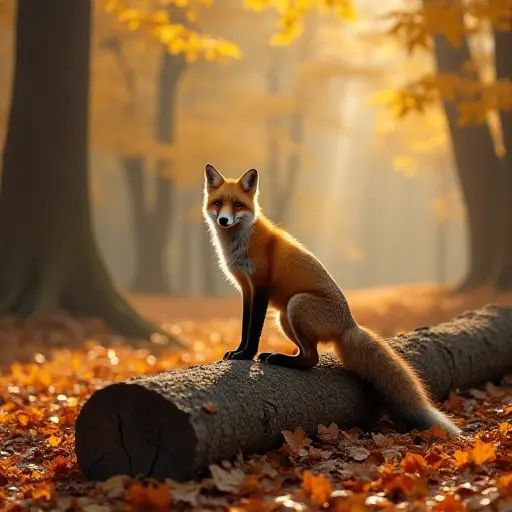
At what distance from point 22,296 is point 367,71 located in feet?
58.4

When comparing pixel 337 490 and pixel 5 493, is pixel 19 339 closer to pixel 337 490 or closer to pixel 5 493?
pixel 5 493

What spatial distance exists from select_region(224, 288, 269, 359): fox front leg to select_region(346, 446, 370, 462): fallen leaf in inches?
38.5

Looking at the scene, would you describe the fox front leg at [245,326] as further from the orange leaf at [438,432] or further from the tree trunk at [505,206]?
the tree trunk at [505,206]

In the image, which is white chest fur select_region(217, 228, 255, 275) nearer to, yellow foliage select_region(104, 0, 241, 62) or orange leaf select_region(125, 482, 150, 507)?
orange leaf select_region(125, 482, 150, 507)

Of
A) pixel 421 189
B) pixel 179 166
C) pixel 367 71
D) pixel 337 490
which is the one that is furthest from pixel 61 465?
pixel 421 189

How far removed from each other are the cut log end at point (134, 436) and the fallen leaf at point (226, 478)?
128 millimetres

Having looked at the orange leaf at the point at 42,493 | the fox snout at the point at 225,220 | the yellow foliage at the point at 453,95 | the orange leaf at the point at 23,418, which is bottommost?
the orange leaf at the point at 23,418

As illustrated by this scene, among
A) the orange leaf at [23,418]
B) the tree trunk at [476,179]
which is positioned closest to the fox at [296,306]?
the orange leaf at [23,418]

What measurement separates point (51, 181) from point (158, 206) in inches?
605

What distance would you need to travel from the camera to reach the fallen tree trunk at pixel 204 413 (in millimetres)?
4000

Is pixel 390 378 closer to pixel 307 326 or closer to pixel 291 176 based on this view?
pixel 307 326

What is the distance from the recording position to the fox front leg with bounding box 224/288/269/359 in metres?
5.14

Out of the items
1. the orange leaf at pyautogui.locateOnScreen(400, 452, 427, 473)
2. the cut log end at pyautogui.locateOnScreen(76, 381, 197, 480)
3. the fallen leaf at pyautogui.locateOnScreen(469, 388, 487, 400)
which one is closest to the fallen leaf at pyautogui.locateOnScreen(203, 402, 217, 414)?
the cut log end at pyautogui.locateOnScreen(76, 381, 197, 480)

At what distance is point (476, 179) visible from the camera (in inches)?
630
